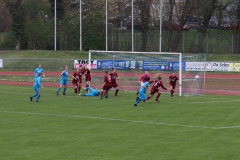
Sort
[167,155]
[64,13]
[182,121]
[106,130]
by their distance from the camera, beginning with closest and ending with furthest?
[167,155] → [106,130] → [182,121] → [64,13]

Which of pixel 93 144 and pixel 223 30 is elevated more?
pixel 223 30

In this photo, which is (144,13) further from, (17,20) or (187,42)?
(17,20)

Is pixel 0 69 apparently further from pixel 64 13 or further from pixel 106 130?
pixel 106 130

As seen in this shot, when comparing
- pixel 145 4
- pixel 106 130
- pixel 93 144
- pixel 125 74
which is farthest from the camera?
pixel 145 4

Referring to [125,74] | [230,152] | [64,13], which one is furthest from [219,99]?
[64,13]

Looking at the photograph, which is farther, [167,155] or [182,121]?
[182,121]

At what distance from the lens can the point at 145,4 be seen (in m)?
59.0

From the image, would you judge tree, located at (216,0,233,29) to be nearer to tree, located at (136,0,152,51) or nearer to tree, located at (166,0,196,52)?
tree, located at (166,0,196,52)

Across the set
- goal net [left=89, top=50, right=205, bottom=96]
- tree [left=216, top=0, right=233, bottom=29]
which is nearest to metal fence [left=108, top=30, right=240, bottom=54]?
tree [left=216, top=0, right=233, bottom=29]

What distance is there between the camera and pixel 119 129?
67.9 feet

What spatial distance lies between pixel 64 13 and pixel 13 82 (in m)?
22.8

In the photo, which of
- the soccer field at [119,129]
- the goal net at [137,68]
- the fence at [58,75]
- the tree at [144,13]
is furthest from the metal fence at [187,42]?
the soccer field at [119,129]

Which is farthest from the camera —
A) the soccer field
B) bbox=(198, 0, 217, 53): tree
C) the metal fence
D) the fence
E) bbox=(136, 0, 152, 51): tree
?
bbox=(198, 0, 217, 53): tree

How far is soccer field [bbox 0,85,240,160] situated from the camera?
16266mm
